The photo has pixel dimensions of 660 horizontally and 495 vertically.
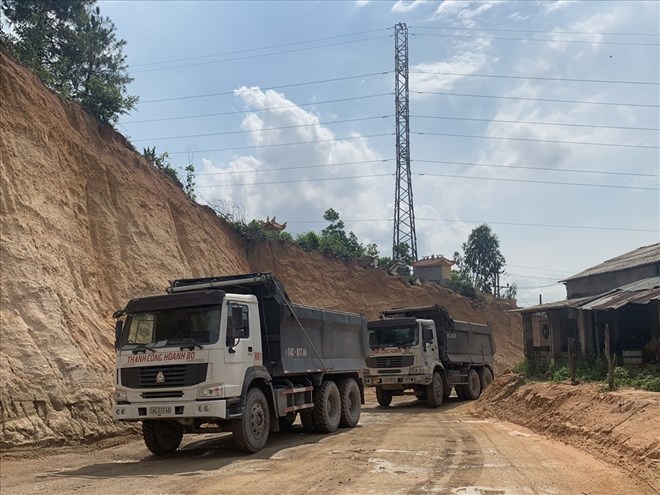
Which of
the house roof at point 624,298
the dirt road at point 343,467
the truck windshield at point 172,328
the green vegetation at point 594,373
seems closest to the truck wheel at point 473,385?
the green vegetation at point 594,373

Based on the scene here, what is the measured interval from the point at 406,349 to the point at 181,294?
981cm

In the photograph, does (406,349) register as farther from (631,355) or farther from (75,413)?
(75,413)

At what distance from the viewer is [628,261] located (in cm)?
3222

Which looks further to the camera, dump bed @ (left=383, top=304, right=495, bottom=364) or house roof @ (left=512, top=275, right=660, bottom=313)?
dump bed @ (left=383, top=304, right=495, bottom=364)

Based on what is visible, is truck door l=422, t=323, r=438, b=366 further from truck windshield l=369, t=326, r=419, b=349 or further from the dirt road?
the dirt road

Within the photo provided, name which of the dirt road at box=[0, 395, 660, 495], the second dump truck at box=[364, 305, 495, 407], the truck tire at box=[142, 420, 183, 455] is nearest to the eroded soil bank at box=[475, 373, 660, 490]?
Result: the dirt road at box=[0, 395, 660, 495]

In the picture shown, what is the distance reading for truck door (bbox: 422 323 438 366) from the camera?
19.2m

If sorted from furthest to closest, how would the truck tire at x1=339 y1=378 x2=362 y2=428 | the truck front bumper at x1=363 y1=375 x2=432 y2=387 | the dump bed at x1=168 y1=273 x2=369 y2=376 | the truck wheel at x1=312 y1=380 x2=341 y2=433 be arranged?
the truck front bumper at x1=363 y1=375 x2=432 y2=387, the truck tire at x1=339 y1=378 x2=362 y2=428, the truck wheel at x1=312 y1=380 x2=341 y2=433, the dump bed at x1=168 y1=273 x2=369 y2=376

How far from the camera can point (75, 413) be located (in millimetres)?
12938

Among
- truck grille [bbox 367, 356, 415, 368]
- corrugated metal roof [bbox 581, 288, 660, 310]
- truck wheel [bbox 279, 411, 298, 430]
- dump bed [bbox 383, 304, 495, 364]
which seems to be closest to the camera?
truck wheel [bbox 279, 411, 298, 430]

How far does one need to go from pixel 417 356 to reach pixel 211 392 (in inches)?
394

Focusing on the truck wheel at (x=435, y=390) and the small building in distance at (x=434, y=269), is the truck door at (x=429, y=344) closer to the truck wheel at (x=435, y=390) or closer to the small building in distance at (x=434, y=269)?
the truck wheel at (x=435, y=390)

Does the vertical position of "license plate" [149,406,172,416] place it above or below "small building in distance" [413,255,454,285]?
below

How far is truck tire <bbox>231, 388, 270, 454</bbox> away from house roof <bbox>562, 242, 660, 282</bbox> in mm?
22932
